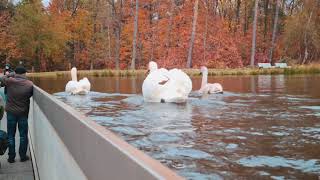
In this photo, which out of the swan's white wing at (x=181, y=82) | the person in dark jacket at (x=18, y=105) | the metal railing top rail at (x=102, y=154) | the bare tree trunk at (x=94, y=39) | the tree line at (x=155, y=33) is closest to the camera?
the metal railing top rail at (x=102, y=154)

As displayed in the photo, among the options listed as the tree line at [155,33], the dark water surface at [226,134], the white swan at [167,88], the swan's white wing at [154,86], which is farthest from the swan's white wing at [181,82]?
the tree line at [155,33]

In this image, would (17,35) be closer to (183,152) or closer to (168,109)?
(168,109)

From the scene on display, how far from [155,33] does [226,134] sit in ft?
203

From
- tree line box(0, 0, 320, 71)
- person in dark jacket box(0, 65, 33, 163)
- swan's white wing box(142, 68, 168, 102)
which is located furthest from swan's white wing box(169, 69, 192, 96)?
tree line box(0, 0, 320, 71)

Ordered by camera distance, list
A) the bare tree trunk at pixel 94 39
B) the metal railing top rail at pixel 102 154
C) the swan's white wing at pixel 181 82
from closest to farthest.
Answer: the metal railing top rail at pixel 102 154, the swan's white wing at pixel 181 82, the bare tree trunk at pixel 94 39

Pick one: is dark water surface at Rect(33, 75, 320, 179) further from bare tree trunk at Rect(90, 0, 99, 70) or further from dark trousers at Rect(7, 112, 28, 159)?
bare tree trunk at Rect(90, 0, 99, 70)

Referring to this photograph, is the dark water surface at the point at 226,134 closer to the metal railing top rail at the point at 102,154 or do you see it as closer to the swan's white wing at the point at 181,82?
the swan's white wing at the point at 181,82

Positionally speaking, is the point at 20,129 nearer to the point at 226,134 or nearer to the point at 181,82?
the point at 226,134

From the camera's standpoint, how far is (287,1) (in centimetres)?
7638

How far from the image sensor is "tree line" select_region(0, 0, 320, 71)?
61312 millimetres

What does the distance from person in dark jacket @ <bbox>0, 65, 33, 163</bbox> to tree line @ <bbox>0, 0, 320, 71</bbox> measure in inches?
1925

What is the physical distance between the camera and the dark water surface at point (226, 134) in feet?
23.9

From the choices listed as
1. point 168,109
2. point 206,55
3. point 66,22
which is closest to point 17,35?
point 66,22

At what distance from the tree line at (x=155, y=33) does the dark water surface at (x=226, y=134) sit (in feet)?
142
